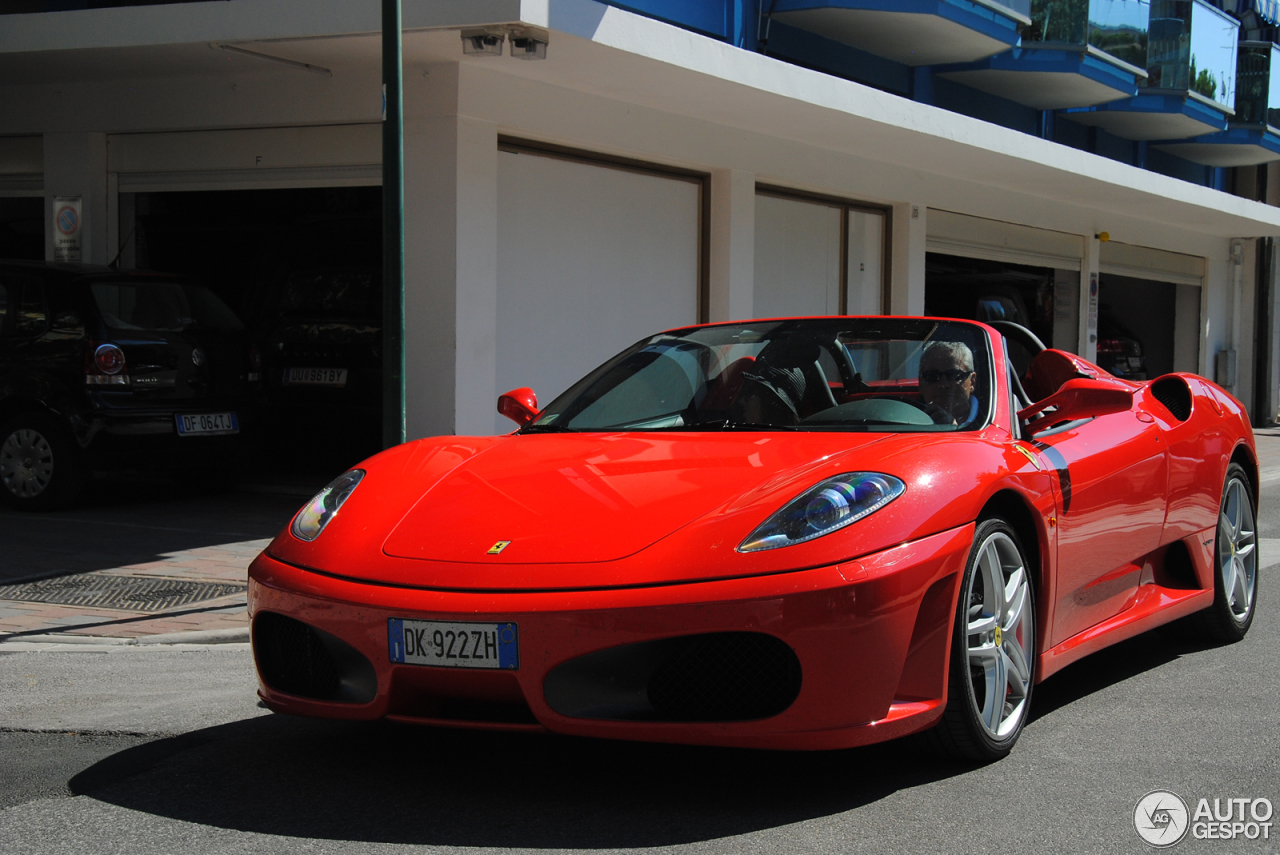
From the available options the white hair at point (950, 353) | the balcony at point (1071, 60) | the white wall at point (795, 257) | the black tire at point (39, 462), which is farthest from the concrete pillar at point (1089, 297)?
the white hair at point (950, 353)

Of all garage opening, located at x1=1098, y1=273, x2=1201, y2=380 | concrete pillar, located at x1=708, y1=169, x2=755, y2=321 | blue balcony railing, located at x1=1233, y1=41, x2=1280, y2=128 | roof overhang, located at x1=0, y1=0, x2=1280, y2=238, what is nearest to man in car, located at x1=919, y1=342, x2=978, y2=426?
roof overhang, located at x1=0, y1=0, x2=1280, y2=238

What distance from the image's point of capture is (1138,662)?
17.1 ft

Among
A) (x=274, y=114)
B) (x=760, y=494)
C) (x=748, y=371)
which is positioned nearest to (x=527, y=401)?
(x=748, y=371)

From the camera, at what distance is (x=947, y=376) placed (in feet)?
14.4

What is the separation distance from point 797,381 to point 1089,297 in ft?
59.1

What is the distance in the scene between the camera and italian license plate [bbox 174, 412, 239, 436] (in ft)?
31.6

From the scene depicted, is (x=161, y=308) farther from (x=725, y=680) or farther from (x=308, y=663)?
(x=725, y=680)

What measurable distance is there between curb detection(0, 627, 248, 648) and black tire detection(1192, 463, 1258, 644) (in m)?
3.92

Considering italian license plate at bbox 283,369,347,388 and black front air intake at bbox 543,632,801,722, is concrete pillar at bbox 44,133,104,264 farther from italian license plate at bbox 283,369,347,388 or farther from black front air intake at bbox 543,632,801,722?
black front air intake at bbox 543,632,801,722

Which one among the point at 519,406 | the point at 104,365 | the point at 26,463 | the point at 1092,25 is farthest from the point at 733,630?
the point at 1092,25

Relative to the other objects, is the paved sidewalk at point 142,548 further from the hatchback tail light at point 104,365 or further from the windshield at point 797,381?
the windshield at point 797,381

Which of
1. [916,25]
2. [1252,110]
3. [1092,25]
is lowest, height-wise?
[916,25]

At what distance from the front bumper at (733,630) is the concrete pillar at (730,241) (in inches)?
407

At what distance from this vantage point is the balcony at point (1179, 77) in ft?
67.3
